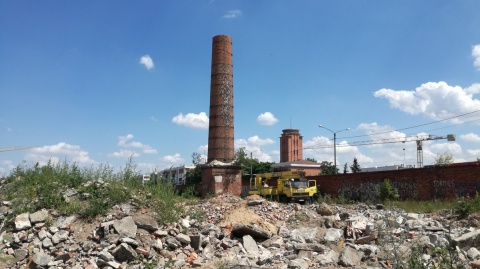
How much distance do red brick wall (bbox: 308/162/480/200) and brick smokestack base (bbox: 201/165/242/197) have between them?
6.59 meters

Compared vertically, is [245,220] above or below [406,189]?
below

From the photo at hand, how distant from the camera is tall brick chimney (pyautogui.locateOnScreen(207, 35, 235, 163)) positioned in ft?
80.9

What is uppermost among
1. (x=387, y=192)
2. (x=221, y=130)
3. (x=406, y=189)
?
(x=221, y=130)

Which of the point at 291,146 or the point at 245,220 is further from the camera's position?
the point at 291,146

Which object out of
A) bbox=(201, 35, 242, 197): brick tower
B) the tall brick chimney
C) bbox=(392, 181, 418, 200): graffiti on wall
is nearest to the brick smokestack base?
bbox=(201, 35, 242, 197): brick tower

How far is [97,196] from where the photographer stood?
411 inches

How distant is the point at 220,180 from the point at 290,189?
13.3 feet

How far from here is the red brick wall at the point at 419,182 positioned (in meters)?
19.2

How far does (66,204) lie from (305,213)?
7.59 m

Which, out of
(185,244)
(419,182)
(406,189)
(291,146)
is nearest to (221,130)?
(406,189)

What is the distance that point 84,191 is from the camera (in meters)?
10.7

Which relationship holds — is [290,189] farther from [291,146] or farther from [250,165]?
[291,146]

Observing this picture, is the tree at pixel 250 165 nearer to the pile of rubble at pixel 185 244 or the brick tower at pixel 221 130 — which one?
the brick tower at pixel 221 130

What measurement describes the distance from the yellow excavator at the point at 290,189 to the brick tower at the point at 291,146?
46.5m
